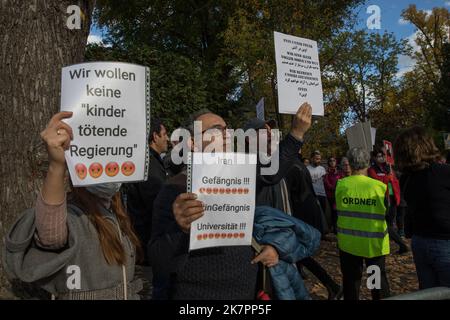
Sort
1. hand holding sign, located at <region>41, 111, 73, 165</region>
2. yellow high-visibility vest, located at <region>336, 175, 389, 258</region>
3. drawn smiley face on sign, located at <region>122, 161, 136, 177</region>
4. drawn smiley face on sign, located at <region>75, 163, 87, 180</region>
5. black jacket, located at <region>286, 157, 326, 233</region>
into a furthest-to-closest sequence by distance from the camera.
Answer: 1. black jacket, located at <region>286, 157, 326, 233</region>
2. yellow high-visibility vest, located at <region>336, 175, 389, 258</region>
3. drawn smiley face on sign, located at <region>122, 161, 136, 177</region>
4. drawn smiley face on sign, located at <region>75, 163, 87, 180</region>
5. hand holding sign, located at <region>41, 111, 73, 165</region>

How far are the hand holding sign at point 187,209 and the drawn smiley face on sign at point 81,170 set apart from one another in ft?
A: 1.31

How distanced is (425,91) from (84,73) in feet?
120

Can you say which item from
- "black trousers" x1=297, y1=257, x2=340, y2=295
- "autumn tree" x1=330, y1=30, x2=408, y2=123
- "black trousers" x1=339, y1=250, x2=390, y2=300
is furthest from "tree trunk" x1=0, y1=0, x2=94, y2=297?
"autumn tree" x1=330, y1=30, x2=408, y2=123

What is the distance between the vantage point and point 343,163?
8.61 m

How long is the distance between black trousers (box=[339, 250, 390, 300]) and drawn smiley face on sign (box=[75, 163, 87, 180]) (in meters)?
3.19

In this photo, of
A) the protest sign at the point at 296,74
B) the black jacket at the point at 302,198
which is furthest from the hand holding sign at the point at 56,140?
the black jacket at the point at 302,198

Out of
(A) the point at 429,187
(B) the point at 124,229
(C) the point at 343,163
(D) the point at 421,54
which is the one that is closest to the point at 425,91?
(D) the point at 421,54

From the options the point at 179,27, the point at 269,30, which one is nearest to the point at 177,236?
the point at 269,30

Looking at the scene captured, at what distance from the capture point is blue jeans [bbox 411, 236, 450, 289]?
11.3 feet

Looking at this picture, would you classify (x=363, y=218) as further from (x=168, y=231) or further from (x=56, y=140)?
(x=56, y=140)

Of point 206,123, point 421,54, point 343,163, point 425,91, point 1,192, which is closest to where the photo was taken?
point 206,123

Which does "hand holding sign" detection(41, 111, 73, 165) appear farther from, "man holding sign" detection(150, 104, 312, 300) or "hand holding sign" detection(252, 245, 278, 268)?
"hand holding sign" detection(252, 245, 278, 268)

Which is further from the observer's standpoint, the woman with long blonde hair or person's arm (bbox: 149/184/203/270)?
person's arm (bbox: 149/184/203/270)
